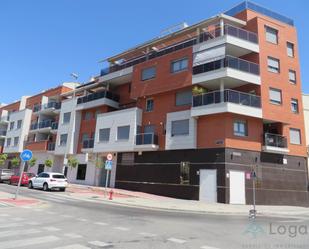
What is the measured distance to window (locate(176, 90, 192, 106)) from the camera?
28.7m

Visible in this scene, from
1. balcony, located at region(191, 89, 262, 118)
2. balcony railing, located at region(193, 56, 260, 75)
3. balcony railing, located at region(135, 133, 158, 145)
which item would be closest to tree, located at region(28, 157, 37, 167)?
balcony railing, located at region(135, 133, 158, 145)

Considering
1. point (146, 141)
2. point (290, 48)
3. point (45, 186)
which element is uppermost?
point (290, 48)

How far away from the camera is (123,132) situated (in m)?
33.3

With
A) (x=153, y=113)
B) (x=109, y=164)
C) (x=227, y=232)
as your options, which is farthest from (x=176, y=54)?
(x=227, y=232)

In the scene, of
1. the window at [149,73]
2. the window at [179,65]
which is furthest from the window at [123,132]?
the window at [179,65]

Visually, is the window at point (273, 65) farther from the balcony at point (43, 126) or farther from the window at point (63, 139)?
the balcony at point (43, 126)

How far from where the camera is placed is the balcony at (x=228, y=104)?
25.0 metres

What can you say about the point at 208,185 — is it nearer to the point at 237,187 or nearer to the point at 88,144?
the point at 237,187

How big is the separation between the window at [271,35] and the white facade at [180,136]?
34.1ft

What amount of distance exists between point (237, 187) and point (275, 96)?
359 inches

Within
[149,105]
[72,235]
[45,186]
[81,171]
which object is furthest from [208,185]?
[81,171]

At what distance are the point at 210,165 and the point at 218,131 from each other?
2918 mm

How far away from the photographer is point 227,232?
408 inches

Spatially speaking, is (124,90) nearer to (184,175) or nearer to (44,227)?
(184,175)
